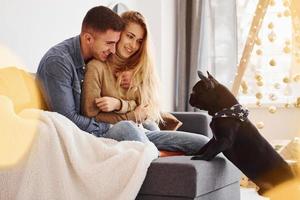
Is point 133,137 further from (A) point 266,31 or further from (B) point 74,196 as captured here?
(A) point 266,31

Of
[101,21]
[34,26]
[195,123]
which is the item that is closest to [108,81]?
[101,21]

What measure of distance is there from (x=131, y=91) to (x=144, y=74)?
0.11 meters

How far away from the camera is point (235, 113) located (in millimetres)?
2176

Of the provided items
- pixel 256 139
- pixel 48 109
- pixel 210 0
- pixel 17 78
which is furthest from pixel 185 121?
pixel 210 0

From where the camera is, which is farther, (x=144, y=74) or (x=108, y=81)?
(x=144, y=74)

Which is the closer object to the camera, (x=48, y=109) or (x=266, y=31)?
(x=48, y=109)

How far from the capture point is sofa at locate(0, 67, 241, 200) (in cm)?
175

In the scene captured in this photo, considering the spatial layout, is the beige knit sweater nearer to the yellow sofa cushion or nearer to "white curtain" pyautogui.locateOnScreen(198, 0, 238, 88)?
the yellow sofa cushion

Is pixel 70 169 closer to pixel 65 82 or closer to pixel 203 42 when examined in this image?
pixel 65 82

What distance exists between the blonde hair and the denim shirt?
0.28 meters

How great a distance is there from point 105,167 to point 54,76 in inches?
20.9

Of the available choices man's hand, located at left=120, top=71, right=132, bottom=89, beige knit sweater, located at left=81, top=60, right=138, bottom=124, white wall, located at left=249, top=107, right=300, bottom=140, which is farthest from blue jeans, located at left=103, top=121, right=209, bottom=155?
white wall, located at left=249, top=107, right=300, bottom=140

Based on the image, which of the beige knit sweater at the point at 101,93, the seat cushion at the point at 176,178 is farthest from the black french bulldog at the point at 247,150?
the beige knit sweater at the point at 101,93

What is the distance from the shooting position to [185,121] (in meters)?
3.07
